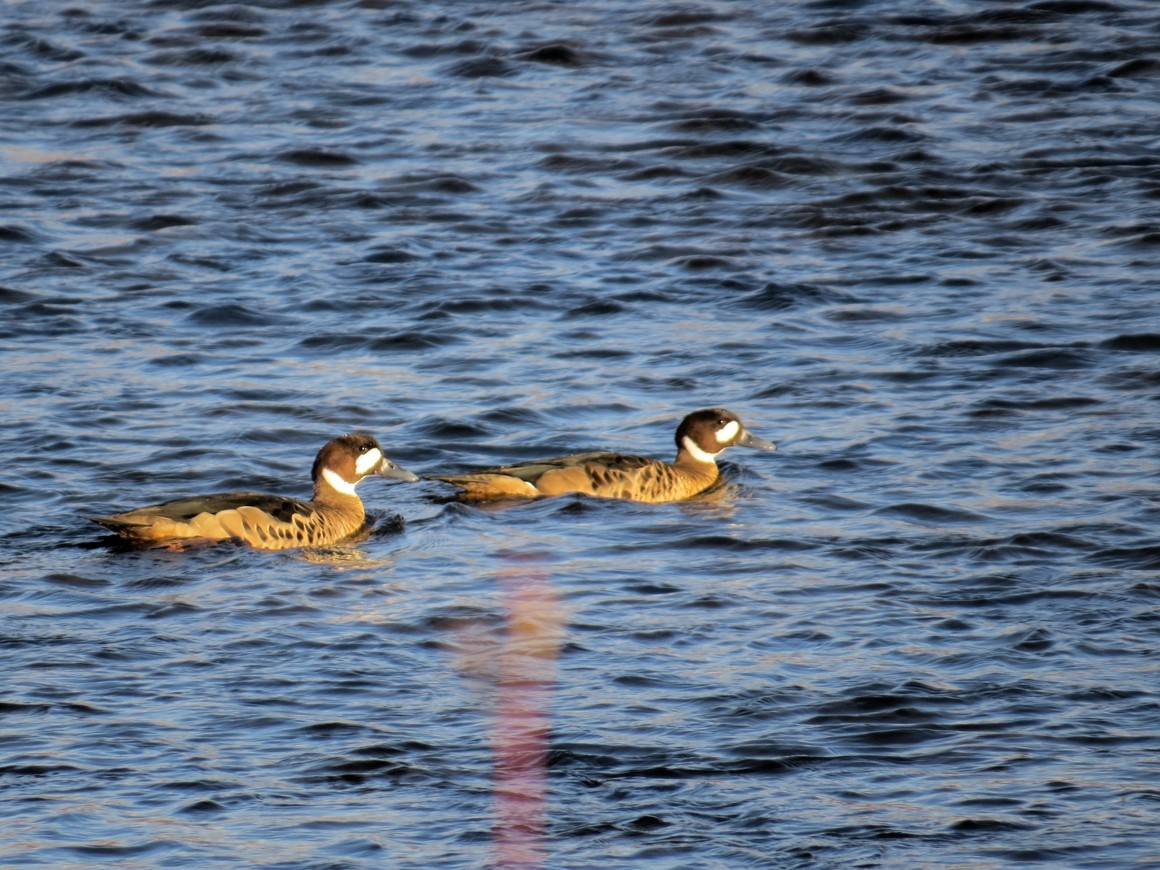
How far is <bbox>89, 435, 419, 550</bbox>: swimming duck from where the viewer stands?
436 inches

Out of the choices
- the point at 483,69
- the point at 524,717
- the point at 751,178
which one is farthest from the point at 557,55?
the point at 524,717

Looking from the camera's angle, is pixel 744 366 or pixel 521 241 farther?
pixel 521 241

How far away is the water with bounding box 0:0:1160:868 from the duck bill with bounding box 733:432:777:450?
18 cm

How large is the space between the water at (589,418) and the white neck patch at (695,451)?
0.31m

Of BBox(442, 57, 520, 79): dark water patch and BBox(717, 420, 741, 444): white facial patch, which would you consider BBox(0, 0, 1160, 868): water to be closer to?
BBox(442, 57, 520, 79): dark water patch

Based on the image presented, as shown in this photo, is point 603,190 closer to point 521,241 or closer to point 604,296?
point 521,241

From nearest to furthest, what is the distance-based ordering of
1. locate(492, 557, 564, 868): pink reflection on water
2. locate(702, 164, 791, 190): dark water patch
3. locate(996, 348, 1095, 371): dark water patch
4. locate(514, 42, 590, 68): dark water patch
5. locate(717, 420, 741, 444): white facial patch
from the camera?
locate(492, 557, 564, 868): pink reflection on water
locate(717, 420, 741, 444): white facial patch
locate(996, 348, 1095, 371): dark water patch
locate(702, 164, 791, 190): dark water patch
locate(514, 42, 590, 68): dark water patch

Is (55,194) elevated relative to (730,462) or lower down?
elevated

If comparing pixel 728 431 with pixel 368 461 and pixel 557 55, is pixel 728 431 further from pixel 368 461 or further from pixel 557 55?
pixel 557 55

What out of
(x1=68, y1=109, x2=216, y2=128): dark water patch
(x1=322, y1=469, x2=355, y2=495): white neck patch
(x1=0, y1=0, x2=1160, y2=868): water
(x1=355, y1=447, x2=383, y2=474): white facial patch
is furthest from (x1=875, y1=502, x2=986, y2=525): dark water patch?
(x1=68, y1=109, x2=216, y2=128): dark water patch

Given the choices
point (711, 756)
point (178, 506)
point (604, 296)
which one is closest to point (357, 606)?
point (178, 506)

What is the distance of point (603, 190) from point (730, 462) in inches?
258

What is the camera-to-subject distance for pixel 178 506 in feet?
36.7

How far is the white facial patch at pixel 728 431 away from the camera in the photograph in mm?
13070
